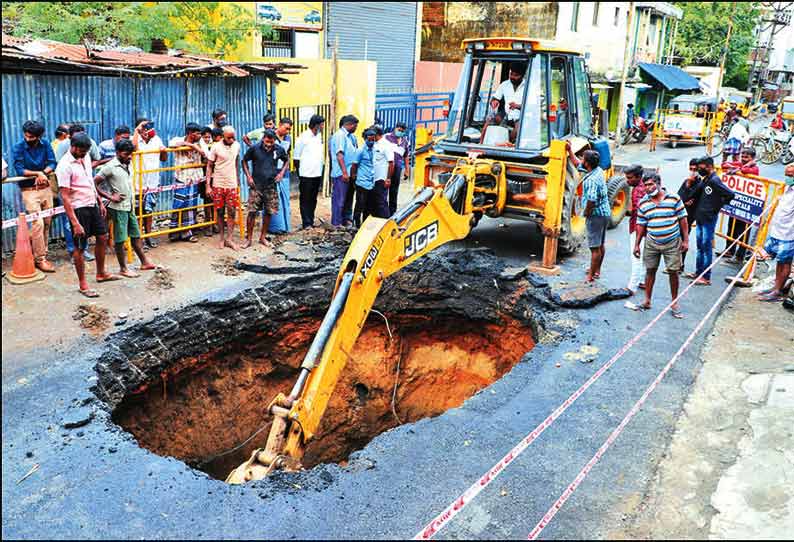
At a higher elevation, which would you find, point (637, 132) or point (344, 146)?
point (637, 132)

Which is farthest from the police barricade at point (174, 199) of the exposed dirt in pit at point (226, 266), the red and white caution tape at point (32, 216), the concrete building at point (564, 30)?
the concrete building at point (564, 30)

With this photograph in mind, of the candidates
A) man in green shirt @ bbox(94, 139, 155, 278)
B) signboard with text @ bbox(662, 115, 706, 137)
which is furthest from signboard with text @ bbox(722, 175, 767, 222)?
signboard with text @ bbox(662, 115, 706, 137)

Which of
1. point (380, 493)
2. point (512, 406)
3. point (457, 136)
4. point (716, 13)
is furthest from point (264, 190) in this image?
point (716, 13)

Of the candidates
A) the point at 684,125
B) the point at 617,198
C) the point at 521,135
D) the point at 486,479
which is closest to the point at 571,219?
the point at 521,135

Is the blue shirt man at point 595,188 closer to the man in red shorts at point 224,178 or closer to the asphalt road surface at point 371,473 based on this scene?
the asphalt road surface at point 371,473

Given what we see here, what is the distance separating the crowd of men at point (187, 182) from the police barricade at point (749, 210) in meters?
5.17

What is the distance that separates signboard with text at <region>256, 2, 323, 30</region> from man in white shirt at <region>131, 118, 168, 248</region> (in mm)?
6539

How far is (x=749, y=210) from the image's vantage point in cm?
962

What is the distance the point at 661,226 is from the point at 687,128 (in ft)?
68.2

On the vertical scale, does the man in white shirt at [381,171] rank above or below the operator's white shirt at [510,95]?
below

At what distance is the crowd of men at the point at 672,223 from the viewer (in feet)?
25.0

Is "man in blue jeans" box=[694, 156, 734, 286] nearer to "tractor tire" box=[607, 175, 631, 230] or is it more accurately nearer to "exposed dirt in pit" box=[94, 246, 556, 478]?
"exposed dirt in pit" box=[94, 246, 556, 478]

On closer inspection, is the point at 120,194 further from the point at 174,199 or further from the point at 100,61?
the point at 100,61

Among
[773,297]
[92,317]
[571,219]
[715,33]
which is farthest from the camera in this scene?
[715,33]
